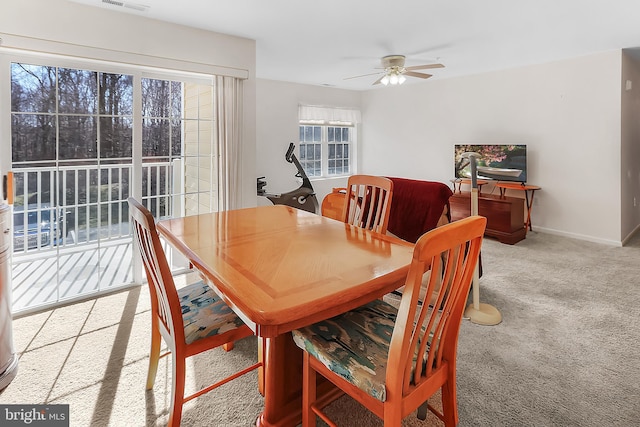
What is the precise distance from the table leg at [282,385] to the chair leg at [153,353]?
0.59 meters

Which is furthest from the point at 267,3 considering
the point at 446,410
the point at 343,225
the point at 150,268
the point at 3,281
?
the point at 446,410

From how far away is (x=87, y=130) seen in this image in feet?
9.57

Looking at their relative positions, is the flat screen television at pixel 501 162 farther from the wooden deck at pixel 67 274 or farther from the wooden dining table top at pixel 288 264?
the wooden deck at pixel 67 274

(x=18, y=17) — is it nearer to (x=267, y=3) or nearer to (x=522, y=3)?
(x=267, y=3)

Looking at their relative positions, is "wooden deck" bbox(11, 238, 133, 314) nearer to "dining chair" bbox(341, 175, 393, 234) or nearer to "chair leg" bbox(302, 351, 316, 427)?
"dining chair" bbox(341, 175, 393, 234)

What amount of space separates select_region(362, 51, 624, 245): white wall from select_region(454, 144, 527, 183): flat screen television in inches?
8.3

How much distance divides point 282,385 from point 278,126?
17.2 ft

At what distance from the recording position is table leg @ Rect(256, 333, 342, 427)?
5.03ft

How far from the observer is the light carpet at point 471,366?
5.50 feet

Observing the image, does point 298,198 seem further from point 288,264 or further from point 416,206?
point 288,264

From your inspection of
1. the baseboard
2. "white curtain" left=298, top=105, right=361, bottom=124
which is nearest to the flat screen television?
the baseboard

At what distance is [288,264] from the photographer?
4.73 feet

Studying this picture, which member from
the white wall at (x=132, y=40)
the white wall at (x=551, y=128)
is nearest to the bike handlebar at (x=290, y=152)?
the white wall at (x=132, y=40)

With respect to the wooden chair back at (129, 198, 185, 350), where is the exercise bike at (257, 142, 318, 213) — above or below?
above
